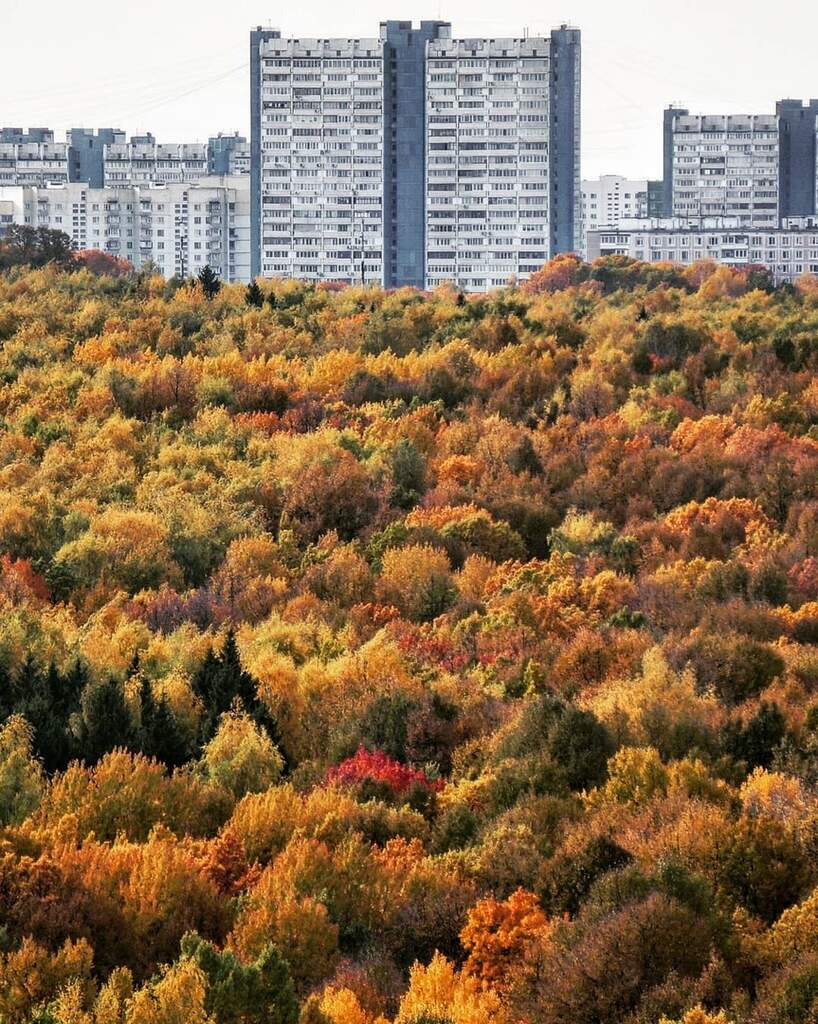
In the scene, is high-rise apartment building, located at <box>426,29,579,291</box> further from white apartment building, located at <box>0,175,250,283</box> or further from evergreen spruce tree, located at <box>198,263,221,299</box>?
evergreen spruce tree, located at <box>198,263,221,299</box>

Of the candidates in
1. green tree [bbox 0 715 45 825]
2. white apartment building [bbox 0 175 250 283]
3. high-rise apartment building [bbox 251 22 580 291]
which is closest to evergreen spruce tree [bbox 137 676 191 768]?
green tree [bbox 0 715 45 825]

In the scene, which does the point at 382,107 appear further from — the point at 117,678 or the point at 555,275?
the point at 117,678

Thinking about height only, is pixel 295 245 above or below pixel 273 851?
above

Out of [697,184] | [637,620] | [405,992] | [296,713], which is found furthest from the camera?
[697,184]

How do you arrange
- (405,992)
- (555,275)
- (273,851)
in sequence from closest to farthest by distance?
(405,992), (273,851), (555,275)

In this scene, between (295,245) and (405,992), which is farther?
(295,245)

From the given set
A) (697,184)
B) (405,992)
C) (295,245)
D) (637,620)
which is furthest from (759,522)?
(697,184)

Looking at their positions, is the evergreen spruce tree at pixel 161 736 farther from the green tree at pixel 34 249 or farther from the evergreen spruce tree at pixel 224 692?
the green tree at pixel 34 249
